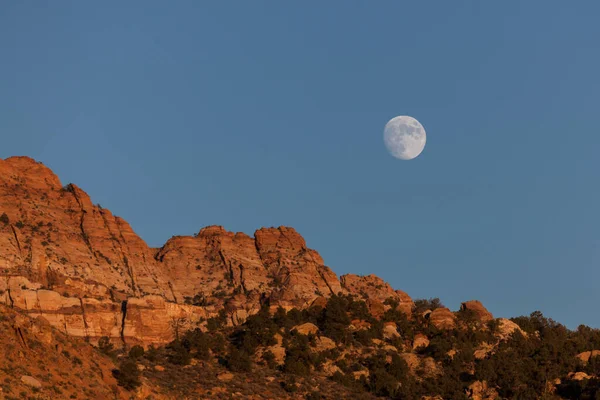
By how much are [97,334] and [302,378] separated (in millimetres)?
26093

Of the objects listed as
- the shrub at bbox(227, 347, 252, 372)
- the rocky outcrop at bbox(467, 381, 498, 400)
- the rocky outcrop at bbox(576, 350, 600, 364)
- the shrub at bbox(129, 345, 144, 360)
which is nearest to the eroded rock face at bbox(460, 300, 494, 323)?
the rocky outcrop at bbox(576, 350, 600, 364)

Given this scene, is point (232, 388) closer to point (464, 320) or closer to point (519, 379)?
point (519, 379)

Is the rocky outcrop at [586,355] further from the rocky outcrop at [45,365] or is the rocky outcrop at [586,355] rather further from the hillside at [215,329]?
the rocky outcrop at [45,365]

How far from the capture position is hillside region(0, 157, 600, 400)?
67875 millimetres

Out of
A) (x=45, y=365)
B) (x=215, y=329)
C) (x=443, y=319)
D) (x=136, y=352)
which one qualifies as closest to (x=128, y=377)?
(x=45, y=365)

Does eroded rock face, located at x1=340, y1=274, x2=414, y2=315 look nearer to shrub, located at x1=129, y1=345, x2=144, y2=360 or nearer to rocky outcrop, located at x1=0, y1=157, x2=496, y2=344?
rocky outcrop, located at x1=0, y1=157, x2=496, y2=344

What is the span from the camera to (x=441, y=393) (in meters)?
83.5

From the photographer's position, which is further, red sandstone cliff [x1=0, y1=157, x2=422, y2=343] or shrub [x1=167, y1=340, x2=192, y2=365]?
red sandstone cliff [x1=0, y1=157, x2=422, y2=343]

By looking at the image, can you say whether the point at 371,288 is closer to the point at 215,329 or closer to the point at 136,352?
the point at 215,329

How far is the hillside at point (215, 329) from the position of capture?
67875 mm

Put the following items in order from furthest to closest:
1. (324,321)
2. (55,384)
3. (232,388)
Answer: (324,321), (232,388), (55,384)

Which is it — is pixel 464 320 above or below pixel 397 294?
below

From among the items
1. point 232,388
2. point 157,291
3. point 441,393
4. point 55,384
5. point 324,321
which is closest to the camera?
point 55,384

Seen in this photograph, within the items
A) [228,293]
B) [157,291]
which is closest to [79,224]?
[157,291]
